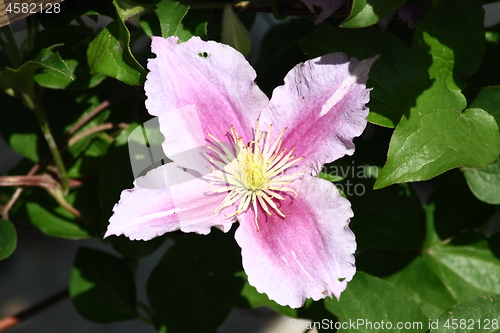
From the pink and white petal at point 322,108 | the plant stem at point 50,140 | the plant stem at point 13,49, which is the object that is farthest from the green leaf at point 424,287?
the plant stem at point 13,49

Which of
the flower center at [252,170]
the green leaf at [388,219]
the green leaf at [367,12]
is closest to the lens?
the green leaf at [367,12]

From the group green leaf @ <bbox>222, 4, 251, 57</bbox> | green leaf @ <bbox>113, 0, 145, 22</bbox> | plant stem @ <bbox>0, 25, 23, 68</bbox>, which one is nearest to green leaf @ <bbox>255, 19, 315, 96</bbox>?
green leaf @ <bbox>222, 4, 251, 57</bbox>

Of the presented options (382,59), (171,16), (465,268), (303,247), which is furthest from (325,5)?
(465,268)

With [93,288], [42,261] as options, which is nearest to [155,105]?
→ [93,288]

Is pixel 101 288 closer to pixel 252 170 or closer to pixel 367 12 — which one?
pixel 252 170

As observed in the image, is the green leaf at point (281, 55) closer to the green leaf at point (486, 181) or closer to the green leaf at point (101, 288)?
the green leaf at point (486, 181)

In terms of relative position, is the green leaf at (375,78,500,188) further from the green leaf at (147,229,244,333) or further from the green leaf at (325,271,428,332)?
the green leaf at (147,229,244,333)
